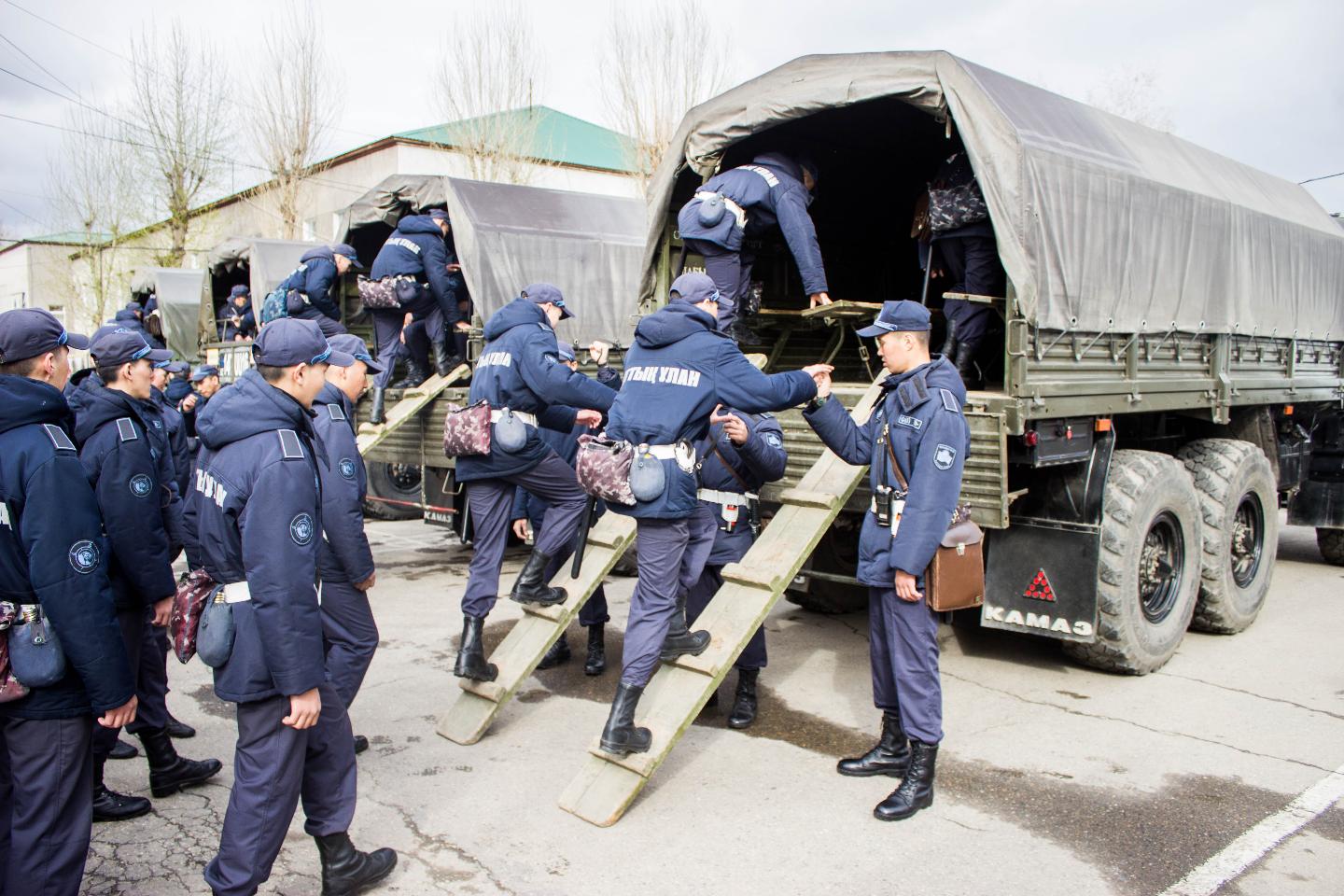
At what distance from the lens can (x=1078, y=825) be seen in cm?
374

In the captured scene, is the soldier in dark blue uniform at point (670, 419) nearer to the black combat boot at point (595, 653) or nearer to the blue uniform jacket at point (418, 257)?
the black combat boot at point (595, 653)

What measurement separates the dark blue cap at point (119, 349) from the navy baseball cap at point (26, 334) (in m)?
0.74

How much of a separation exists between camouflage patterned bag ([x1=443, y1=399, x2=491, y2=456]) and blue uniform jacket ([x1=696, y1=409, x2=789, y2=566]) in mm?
1143

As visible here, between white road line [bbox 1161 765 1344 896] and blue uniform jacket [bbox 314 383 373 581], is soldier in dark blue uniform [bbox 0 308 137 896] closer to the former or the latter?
blue uniform jacket [bbox 314 383 373 581]

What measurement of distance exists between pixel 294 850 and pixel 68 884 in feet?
2.74

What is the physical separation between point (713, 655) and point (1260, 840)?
2.07m

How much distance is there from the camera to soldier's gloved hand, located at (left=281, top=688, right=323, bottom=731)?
2.86 m

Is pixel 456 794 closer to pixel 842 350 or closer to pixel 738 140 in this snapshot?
pixel 738 140

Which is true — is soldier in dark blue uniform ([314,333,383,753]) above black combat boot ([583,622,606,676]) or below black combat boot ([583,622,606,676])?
above

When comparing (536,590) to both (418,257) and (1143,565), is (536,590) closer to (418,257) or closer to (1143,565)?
(1143,565)

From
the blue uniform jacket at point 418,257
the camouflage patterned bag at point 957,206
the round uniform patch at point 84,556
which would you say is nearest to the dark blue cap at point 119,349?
the round uniform patch at point 84,556

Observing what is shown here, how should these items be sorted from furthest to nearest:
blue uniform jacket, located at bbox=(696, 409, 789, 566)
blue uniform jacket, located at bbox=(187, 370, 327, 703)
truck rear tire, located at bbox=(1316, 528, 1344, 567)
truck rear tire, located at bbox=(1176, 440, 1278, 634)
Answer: truck rear tire, located at bbox=(1316, 528, 1344, 567) → truck rear tire, located at bbox=(1176, 440, 1278, 634) → blue uniform jacket, located at bbox=(696, 409, 789, 566) → blue uniform jacket, located at bbox=(187, 370, 327, 703)

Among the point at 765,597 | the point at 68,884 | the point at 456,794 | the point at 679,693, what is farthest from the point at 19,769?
the point at 765,597

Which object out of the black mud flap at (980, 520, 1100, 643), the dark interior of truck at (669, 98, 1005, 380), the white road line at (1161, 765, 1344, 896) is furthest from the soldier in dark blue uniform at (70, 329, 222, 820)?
the black mud flap at (980, 520, 1100, 643)
